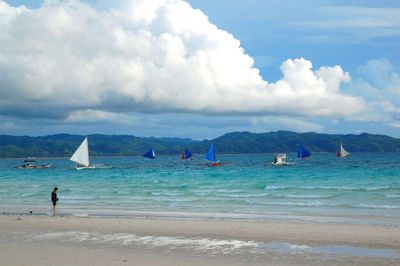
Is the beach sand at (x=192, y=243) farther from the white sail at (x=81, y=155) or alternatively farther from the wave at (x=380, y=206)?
the white sail at (x=81, y=155)

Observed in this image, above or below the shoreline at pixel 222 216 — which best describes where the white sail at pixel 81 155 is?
above

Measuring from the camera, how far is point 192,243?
17281 millimetres

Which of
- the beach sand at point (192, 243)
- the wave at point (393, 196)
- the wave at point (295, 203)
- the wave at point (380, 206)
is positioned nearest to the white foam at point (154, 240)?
the beach sand at point (192, 243)

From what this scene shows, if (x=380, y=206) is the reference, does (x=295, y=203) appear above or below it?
above

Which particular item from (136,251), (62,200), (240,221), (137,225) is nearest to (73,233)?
(137,225)

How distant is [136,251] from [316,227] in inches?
379

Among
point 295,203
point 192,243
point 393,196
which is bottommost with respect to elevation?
point 393,196

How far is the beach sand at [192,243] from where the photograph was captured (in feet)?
47.0

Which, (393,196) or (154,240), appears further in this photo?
(393,196)

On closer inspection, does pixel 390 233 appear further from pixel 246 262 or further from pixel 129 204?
pixel 129 204

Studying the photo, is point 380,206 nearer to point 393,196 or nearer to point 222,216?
point 393,196

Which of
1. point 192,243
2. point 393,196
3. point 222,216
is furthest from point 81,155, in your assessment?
point 192,243

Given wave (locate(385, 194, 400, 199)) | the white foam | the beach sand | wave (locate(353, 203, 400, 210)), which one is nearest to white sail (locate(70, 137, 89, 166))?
wave (locate(385, 194, 400, 199))

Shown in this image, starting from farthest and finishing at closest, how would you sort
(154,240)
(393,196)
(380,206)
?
(393,196) → (380,206) → (154,240)
